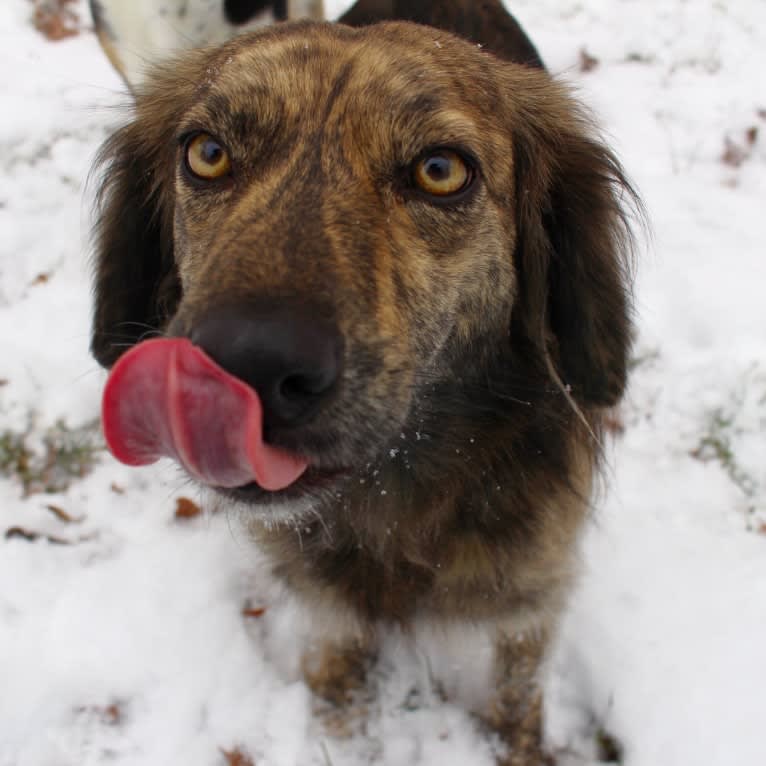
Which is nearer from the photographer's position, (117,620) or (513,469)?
(513,469)

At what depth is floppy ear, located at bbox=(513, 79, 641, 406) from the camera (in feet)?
6.61

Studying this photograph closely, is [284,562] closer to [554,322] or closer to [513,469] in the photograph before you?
[513,469]

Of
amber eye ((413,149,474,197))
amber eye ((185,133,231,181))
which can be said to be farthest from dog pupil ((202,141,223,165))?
amber eye ((413,149,474,197))

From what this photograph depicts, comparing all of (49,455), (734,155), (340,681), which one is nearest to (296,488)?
(340,681)

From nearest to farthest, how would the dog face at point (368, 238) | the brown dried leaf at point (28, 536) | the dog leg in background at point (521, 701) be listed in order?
1. the dog face at point (368, 238)
2. the dog leg in background at point (521, 701)
3. the brown dried leaf at point (28, 536)

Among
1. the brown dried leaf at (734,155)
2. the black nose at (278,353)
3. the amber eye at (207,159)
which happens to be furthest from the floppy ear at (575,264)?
the brown dried leaf at (734,155)

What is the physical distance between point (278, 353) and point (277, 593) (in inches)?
70.0

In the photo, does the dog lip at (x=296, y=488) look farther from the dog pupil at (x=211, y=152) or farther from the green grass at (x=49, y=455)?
the green grass at (x=49, y=455)

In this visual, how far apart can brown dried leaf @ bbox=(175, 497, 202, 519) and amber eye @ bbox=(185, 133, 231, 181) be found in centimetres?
150

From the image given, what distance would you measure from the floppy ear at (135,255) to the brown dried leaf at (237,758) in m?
1.24

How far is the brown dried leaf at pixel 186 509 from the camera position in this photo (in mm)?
2904

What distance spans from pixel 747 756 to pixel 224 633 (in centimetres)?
168

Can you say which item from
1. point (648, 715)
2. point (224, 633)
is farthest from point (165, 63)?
point (648, 715)

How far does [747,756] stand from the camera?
2.29 metres
